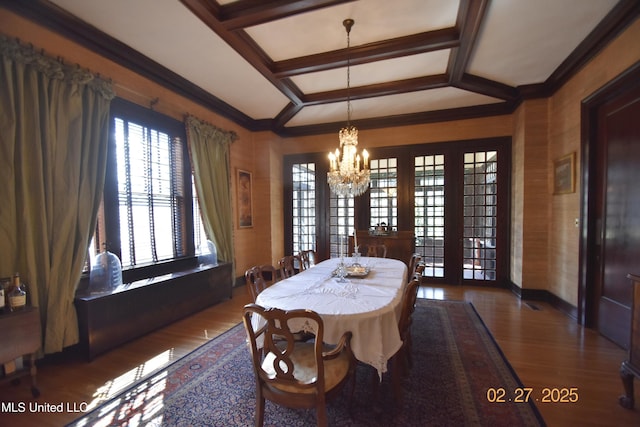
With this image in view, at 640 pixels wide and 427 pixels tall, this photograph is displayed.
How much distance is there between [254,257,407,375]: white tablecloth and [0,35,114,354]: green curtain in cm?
193

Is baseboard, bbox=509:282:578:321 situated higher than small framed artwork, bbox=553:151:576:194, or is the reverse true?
small framed artwork, bbox=553:151:576:194

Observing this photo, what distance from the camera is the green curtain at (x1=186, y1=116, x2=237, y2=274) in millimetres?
3980

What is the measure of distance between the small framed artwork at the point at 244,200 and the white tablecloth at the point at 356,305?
290 centimetres

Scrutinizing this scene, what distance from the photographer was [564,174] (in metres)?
3.54

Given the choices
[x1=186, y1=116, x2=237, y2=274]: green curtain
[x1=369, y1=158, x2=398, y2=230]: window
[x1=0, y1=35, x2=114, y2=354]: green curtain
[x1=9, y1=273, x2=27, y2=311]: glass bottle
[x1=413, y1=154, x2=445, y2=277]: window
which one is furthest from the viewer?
[x1=369, y1=158, x2=398, y2=230]: window

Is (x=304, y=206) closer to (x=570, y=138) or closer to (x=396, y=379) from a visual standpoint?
(x=396, y=379)

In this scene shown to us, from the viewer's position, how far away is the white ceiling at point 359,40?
8.16 ft

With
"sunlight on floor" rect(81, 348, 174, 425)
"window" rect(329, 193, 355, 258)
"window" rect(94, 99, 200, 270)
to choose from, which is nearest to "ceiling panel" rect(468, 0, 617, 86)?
"window" rect(329, 193, 355, 258)

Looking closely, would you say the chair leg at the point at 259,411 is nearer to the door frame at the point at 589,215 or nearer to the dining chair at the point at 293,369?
the dining chair at the point at 293,369

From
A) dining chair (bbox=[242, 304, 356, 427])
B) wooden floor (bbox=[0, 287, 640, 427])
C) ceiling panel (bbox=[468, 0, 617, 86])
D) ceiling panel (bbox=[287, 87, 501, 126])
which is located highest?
ceiling panel (bbox=[468, 0, 617, 86])

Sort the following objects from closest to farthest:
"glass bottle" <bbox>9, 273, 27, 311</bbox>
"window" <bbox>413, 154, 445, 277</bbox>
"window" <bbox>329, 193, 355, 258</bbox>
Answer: "glass bottle" <bbox>9, 273, 27, 311</bbox>
"window" <bbox>413, 154, 445, 277</bbox>
"window" <bbox>329, 193, 355, 258</bbox>

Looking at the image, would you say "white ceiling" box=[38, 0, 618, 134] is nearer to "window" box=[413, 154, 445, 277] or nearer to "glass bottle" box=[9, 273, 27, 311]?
"window" box=[413, 154, 445, 277]

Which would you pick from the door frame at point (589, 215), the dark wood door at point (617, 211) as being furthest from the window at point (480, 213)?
the dark wood door at point (617, 211)

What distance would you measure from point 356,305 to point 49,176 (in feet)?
9.36
